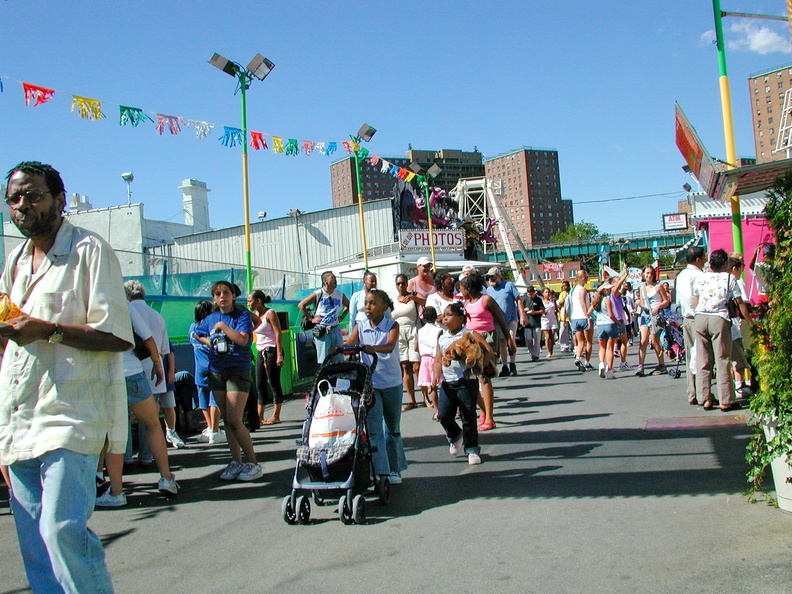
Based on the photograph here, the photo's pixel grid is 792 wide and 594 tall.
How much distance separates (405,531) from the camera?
5.05m

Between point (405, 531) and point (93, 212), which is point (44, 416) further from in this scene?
point (93, 212)

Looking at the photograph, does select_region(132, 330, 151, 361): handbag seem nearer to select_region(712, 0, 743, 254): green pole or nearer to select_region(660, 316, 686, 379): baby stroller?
select_region(712, 0, 743, 254): green pole

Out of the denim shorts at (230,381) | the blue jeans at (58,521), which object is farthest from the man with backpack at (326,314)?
the blue jeans at (58,521)

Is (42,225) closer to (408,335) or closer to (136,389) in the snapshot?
(136,389)

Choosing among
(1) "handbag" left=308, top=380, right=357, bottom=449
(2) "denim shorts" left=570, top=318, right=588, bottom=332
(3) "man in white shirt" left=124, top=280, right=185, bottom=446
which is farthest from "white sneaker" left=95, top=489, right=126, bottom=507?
(2) "denim shorts" left=570, top=318, right=588, bottom=332

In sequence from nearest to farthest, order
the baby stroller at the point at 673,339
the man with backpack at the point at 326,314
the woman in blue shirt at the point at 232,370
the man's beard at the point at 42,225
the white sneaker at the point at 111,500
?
the man's beard at the point at 42,225
the white sneaker at the point at 111,500
the woman in blue shirt at the point at 232,370
the man with backpack at the point at 326,314
the baby stroller at the point at 673,339

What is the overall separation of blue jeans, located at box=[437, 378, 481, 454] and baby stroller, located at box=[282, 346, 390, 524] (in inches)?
58.4

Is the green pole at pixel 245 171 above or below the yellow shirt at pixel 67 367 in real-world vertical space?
above

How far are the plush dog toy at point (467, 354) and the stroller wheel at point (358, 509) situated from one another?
2.26 meters

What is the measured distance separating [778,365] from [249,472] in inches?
179

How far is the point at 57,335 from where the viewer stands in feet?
8.97

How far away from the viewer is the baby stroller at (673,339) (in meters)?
12.9

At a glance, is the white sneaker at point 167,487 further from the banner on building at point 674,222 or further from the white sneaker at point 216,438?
the banner on building at point 674,222

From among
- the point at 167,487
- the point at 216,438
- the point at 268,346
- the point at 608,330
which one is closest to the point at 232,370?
the point at 167,487
